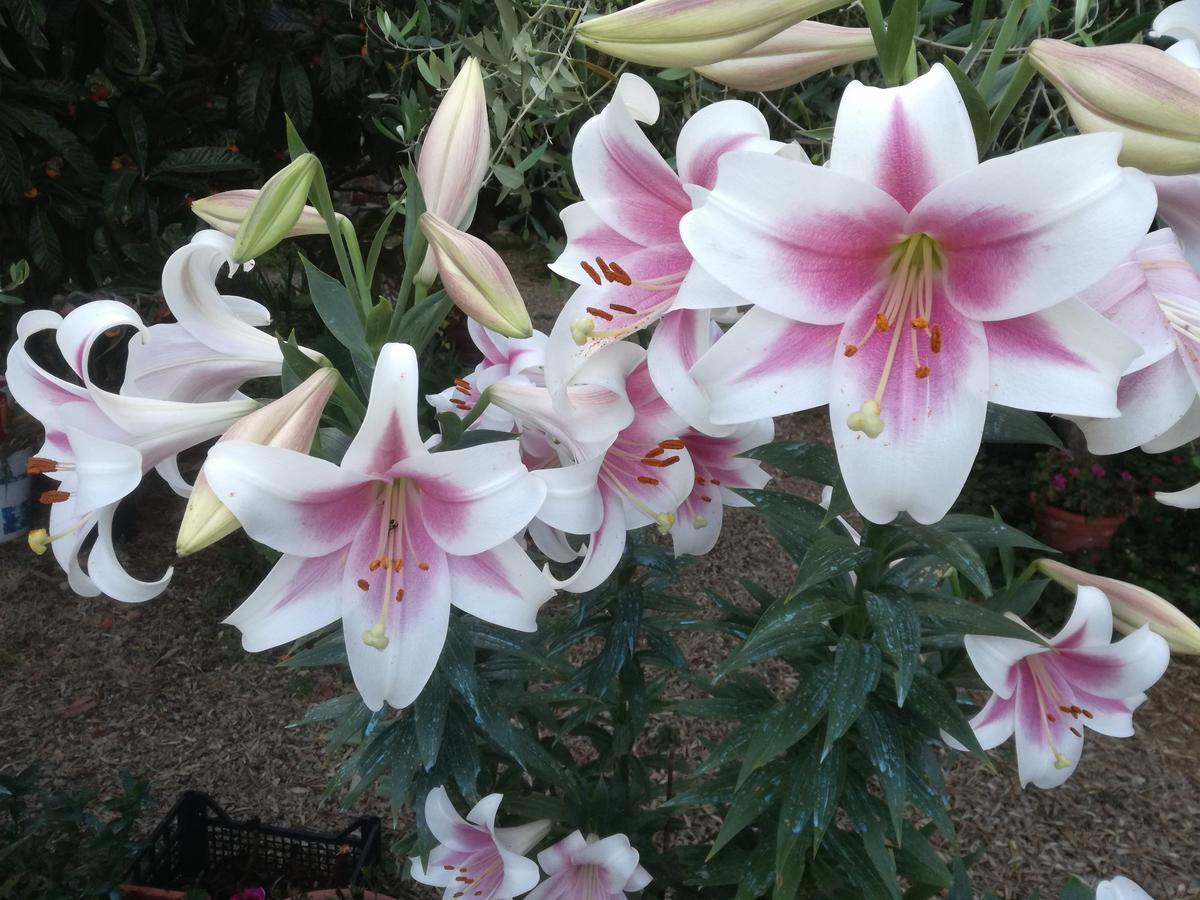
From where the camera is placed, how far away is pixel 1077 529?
3.05 m

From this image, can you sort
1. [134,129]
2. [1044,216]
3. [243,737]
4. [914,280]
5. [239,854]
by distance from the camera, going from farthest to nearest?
1. [243,737]
2. [134,129]
3. [239,854]
4. [914,280]
5. [1044,216]

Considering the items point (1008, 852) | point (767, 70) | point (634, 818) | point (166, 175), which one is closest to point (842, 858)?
point (634, 818)

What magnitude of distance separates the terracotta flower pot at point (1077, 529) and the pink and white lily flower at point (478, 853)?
2365 millimetres

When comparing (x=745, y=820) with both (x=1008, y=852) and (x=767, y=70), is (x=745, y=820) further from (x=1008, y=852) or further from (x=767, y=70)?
(x=1008, y=852)

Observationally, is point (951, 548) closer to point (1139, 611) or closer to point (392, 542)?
point (1139, 611)

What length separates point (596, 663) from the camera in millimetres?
1281

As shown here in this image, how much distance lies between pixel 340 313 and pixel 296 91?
2.02 m

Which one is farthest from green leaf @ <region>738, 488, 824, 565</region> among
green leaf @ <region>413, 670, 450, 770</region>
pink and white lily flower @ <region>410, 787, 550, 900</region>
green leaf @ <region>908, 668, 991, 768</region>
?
pink and white lily flower @ <region>410, 787, 550, 900</region>

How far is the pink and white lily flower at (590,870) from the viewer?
120cm

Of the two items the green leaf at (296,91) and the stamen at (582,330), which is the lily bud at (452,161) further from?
the green leaf at (296,91)

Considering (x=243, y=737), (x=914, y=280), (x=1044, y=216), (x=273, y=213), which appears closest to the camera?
(x=1044, y=216)

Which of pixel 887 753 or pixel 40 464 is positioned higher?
pixel 40 464

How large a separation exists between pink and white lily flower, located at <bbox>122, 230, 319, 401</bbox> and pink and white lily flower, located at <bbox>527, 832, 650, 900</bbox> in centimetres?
73

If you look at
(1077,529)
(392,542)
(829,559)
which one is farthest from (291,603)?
(1077,529)
